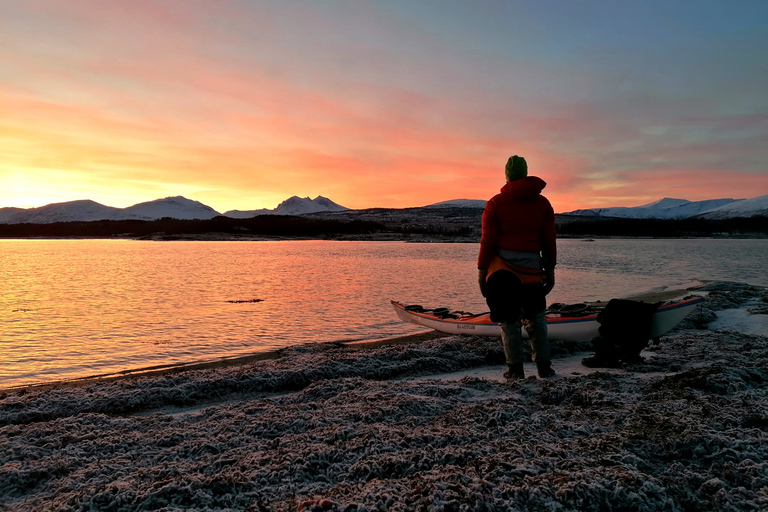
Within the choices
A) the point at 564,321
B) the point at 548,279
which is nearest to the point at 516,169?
the point at 548,279

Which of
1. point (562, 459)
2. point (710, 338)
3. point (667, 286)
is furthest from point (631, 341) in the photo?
point (667, 286)

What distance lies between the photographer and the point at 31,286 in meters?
25.9

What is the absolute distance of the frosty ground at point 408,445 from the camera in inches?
122

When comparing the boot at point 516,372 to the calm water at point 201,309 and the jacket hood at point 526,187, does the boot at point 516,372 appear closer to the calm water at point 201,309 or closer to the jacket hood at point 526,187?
the jacket hood at point 526,187

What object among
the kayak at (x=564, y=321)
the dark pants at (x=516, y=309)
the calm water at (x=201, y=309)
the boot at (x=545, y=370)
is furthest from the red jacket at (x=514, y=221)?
the calm water at (x=201, y=309)

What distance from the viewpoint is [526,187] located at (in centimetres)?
638

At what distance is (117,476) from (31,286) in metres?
28.3

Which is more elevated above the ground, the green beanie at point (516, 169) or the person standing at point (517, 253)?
the green beanie at point (516, 169)

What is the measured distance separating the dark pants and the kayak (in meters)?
2.05

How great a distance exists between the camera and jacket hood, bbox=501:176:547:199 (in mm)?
6379

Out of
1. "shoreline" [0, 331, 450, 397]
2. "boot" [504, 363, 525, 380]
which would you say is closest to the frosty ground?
"boot" [504, 363, 525, 380]

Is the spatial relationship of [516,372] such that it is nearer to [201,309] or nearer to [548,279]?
[548,279]

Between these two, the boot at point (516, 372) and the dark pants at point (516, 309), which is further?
the boot at point (516, 372)

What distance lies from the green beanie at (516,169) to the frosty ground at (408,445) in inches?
114
